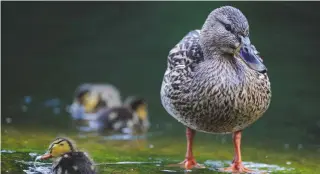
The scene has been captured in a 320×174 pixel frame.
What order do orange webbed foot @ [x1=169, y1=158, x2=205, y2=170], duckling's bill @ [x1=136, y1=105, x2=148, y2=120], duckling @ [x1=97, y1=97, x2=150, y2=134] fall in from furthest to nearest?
duckling's bill @ [x1=136, y1=105, x2=148, y2=120], duckling @ [x1=97, y1=97, x2=150, y2=134], orange webbed foot @ [x1=169, y1=158, x2=205, y2=170]

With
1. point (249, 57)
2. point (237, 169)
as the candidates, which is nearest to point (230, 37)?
point (249, 57)

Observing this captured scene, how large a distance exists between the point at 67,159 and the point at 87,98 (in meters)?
3.77

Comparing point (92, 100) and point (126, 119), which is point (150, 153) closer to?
point (126, 119)

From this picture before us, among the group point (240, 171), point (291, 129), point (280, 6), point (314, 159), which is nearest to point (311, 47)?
point (280, 6)

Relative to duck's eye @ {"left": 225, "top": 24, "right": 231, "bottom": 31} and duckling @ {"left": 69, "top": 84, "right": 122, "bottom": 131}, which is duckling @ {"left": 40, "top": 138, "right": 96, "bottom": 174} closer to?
duck's eye @ {"left": 225, "top": 24, "right": 231, "bottom": 31}

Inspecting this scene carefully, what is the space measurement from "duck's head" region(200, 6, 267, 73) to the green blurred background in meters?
2.57

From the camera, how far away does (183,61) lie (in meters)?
5.27

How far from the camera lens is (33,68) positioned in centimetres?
1022

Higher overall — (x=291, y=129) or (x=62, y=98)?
(x=62, y=98)

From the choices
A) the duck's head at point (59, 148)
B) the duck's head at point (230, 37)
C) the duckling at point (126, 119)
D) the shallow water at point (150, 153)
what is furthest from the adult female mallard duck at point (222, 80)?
the duckling at point (126, 119)

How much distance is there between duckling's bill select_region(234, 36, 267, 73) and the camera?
15.8 ft

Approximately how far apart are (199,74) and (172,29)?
618cm

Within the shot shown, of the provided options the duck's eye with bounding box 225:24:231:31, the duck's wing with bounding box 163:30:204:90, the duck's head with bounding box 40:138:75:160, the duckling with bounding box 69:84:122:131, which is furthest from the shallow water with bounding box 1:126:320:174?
Answer: the duckling with bounding box 69:84:122:131

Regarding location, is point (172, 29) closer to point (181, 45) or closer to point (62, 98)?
point (62, 98)
